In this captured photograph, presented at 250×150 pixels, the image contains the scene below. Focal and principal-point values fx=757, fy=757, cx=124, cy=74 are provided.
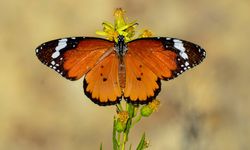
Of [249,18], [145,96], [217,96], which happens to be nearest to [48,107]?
[217,96]

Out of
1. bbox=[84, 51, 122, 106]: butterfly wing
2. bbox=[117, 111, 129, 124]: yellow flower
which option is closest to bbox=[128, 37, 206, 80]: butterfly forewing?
bbox=[84, 51, 122, 106]: butterfly wing

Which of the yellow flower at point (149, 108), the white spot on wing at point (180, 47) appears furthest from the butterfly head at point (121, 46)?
the yellow flower at point (149, 108)

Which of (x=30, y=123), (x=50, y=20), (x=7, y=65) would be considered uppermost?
(x=50, y=20)

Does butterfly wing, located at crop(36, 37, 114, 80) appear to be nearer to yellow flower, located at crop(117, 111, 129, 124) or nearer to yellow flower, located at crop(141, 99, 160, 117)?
yellow flower, located at crop(117, 111, 129, 124)

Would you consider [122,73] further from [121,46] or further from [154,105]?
[154,105]

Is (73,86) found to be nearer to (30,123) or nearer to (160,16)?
(30,123)

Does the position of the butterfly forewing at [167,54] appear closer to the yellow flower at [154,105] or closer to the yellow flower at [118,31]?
the yellow flower at [118,31]
